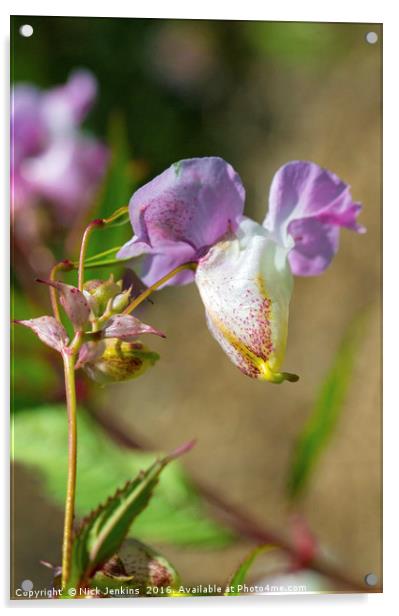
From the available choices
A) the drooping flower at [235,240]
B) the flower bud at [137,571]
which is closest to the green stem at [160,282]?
the drooping flower at [235,240]

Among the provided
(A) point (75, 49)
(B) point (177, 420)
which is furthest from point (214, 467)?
(A) point (75, 49)

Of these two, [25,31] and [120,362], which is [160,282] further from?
[25,31]

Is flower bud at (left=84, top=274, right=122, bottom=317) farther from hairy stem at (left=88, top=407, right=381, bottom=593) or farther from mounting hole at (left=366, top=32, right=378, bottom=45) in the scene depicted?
mounting hole at (left=366, top=32, right=378, bottom=45)

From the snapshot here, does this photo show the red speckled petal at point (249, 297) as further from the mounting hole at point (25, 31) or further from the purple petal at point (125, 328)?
the mounting hole at point (25, 31)

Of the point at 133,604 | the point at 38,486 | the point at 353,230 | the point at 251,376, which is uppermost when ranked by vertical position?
the point at 353,230

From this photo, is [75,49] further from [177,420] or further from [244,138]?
[177,420]
